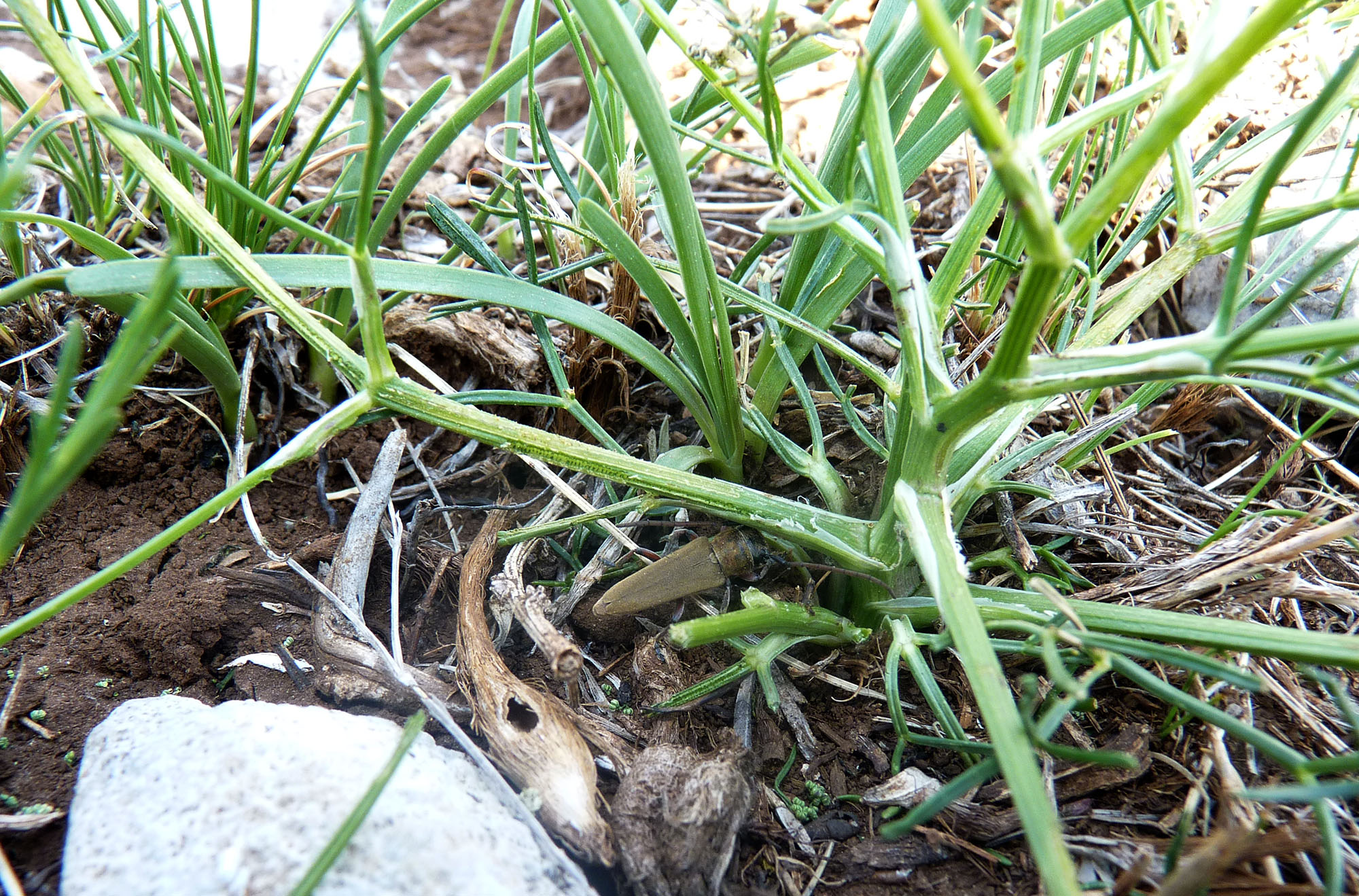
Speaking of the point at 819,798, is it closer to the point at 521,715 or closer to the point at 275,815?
the point at 521,715

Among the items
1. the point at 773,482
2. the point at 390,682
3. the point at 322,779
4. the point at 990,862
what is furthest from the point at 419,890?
the point at 773,482

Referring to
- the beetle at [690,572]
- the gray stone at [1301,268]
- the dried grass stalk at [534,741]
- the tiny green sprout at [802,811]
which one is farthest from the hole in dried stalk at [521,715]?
the gray stone at [1301,268]

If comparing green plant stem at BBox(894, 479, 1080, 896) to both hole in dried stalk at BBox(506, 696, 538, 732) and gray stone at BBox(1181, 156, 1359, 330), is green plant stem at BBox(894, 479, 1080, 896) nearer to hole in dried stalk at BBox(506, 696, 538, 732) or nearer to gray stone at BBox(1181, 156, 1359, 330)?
hole in dried stalk at BBox(506, 696, 538, 732)

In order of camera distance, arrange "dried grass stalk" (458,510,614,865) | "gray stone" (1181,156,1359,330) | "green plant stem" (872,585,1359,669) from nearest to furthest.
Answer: "green plant stem" (872,585,1359,669) → "dried grass stalk" (458,510,614,865) → "gray stone" (1181,156,1359,330)

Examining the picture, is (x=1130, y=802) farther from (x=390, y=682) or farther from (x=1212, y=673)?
(x=390, y=682)

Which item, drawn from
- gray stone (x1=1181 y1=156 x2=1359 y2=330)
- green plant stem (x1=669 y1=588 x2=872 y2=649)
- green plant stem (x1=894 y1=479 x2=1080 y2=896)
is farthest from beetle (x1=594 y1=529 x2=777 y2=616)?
gray stone (x1=1181 y1=156 x2=1359 y2=330)

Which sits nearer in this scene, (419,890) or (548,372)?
(419,890)
